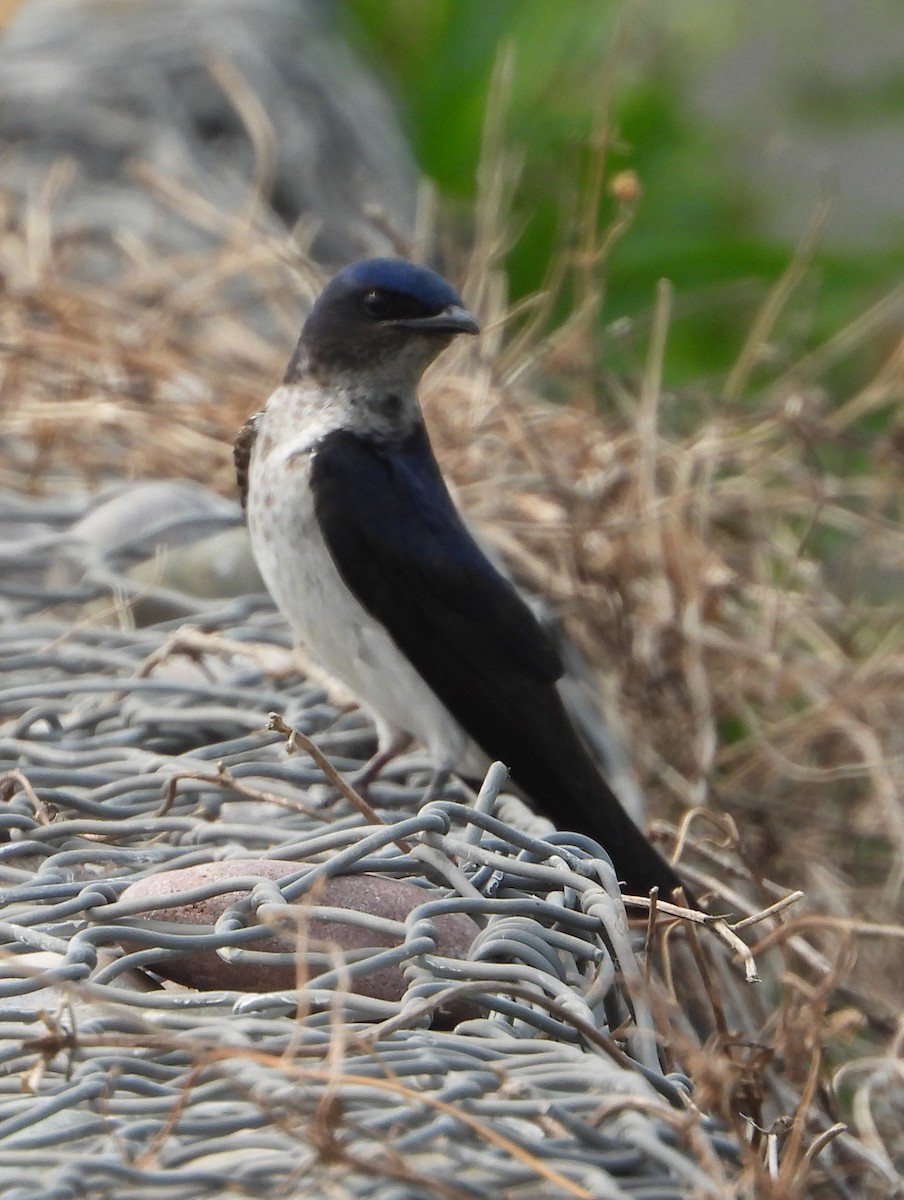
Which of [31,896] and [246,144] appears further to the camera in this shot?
[246,144]

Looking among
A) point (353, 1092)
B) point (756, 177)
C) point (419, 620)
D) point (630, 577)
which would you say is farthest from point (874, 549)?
point (756, 177)

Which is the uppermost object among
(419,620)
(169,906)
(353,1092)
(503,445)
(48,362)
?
(48,362)

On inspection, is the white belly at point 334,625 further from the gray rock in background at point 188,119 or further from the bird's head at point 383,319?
the gray rock in background at point 188,119

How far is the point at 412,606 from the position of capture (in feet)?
7.48

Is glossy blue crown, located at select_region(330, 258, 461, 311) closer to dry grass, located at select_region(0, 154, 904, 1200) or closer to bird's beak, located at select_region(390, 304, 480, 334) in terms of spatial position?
bird's beak, located at select_region(390, 304, 480, 334)

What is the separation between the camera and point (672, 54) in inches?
231

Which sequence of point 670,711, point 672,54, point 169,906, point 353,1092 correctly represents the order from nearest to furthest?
point 353,1092 < point 169,906 < point 670,711 < point 672,54

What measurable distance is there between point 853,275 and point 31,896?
421 centimetres

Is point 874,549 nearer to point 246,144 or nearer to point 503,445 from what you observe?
point 503,445

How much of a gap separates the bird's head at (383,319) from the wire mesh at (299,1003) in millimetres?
613

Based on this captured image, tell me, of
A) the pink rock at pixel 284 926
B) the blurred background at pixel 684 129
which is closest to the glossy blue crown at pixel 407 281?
the pink rock at pixel 284 926

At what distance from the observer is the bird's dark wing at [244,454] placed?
243 cm

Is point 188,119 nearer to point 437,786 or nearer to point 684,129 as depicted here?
point 684,129

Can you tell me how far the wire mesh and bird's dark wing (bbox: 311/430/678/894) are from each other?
253 millimetres
